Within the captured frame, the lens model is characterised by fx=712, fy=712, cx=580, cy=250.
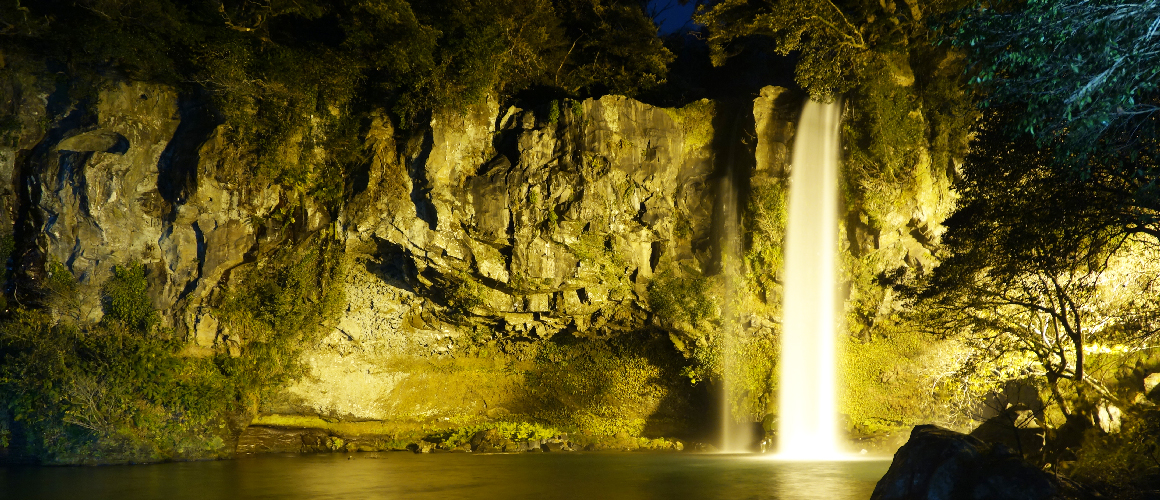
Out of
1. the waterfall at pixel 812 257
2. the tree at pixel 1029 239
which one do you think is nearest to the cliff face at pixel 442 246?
the waterfall at pixel 812 257

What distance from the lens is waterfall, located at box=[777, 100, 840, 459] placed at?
69.4ft

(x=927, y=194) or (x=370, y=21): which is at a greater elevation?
(x=370, y=21)

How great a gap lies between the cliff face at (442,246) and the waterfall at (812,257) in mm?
493

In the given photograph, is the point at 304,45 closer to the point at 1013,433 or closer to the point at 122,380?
the point at 122,380

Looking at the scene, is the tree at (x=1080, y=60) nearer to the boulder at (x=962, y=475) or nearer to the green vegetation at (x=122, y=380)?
the boulder at (x=962, y=475)

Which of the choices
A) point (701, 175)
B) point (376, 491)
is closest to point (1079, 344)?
point (376, 491)

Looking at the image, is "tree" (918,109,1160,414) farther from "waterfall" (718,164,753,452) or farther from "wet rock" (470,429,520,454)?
"wet rock" (470,429,520,454)

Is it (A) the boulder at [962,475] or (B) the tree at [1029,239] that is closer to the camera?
(A) the boulder at [962,475]

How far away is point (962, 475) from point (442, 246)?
13346 mm

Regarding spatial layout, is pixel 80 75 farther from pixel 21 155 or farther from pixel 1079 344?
pixel 1079 344

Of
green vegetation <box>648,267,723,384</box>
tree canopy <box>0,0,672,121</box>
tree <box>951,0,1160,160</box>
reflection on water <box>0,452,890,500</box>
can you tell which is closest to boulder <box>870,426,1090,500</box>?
reflection on water <box>0,452,890,500</box>

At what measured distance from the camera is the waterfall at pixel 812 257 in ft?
69.4

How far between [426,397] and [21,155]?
481 inches

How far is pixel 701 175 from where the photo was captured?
863 inches
